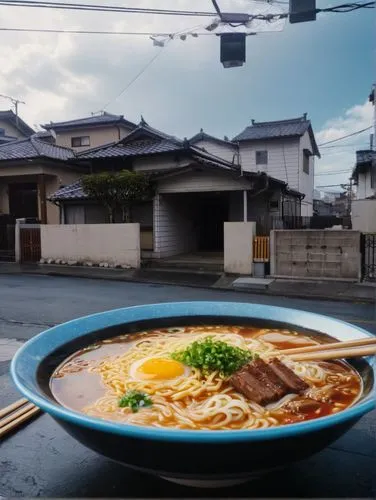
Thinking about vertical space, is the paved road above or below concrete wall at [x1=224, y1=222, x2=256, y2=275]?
below

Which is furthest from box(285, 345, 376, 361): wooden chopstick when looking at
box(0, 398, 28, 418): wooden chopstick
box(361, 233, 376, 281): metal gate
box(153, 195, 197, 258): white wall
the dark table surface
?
box(153, 195, 197, 258): white wall

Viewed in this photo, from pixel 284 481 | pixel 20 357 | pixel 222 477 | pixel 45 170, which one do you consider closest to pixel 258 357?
pixel 284 481

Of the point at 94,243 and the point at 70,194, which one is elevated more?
the point at 70,194

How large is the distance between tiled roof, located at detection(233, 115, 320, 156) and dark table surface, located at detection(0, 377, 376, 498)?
78.7ft

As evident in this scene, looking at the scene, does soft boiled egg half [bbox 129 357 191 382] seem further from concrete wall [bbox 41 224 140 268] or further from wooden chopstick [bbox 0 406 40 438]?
concrete wall [bbox 41 224 140 268]

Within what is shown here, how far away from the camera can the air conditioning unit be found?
26.0ft

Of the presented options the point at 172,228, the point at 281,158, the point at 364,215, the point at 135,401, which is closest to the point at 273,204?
the point at 364,215

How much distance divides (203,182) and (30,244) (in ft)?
28.9

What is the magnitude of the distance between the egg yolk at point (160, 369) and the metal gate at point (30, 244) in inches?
672

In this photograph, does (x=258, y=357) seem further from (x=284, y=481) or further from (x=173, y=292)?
(x=173, y=292)

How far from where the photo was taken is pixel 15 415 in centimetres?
311

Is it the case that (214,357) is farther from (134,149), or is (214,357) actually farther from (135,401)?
(134,149)

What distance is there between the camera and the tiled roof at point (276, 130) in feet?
81.8

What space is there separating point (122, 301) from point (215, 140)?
20.7 meters
